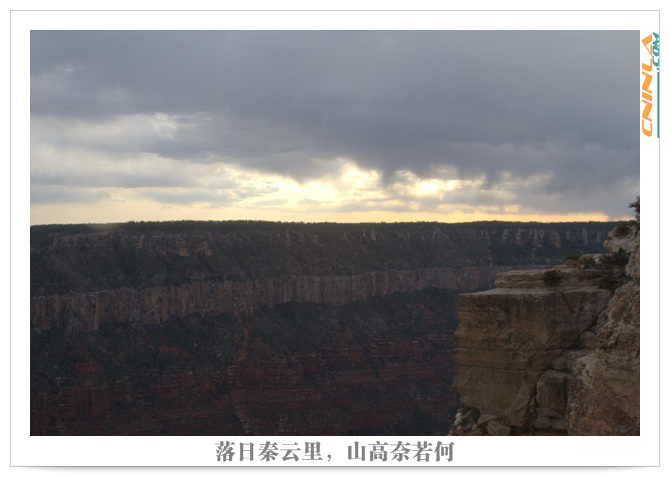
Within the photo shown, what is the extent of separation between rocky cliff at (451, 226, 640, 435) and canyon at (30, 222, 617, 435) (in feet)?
108

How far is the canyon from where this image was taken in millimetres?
47750

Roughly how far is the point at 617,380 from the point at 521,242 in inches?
2626

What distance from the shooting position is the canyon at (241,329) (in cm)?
4775

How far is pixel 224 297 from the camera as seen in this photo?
5891 centimetres

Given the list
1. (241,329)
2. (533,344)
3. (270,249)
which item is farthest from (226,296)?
(533,344)

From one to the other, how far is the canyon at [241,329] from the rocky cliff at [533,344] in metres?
33.1

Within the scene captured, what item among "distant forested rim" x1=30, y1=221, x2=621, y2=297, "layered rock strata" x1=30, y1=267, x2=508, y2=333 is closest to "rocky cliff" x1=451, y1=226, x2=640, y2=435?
"layered rock strata" x1=30, y1=267, x2=508, y2=333

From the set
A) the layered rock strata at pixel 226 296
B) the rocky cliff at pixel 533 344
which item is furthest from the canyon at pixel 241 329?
the rocky cliff at pixel 533 344

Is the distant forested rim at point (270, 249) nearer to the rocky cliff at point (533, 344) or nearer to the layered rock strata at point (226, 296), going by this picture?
the layered rock strata at point (226, 296)

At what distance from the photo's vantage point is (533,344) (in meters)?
17.5

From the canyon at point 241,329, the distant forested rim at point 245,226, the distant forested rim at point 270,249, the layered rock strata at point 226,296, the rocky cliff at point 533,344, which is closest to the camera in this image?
the rocky cliff at point 533,344

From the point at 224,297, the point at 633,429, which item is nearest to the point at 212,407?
the point at 224,297

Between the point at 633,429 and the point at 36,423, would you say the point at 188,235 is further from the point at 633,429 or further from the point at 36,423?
the point at 633,429
